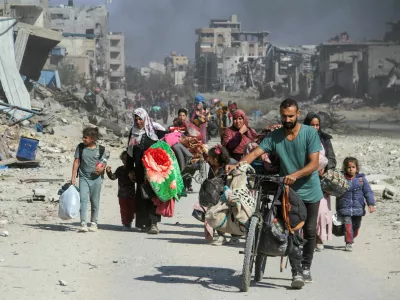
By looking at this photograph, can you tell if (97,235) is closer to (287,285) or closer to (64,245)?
(64,245)

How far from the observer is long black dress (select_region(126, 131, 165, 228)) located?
11391 millimetres

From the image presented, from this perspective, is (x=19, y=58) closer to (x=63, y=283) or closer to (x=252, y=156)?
(x=63, y=283)

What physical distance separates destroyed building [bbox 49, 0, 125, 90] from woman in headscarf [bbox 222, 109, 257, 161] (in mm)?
87048

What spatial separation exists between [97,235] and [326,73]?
82103 millimetres

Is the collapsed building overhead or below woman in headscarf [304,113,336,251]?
overhead

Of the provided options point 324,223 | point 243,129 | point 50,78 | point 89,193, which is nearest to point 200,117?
point 89,193

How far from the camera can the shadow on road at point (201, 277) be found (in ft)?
25.8

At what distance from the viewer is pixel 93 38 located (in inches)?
4439

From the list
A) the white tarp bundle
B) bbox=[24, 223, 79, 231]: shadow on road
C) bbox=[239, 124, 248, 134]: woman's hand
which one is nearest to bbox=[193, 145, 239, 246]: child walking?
bbox=[239, 124, 248, 134]: woman's hand

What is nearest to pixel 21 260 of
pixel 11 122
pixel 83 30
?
pixel 11 122

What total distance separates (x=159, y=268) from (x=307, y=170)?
2000mm

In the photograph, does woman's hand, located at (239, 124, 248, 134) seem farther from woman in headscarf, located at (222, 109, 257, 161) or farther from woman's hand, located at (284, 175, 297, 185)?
woman's hand, located at (284, 175, 297, 185)

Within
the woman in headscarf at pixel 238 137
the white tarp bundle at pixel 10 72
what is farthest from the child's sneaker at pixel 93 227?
the white tarp bundle at pixel 10 72

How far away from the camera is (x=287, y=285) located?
7996 millimetres
